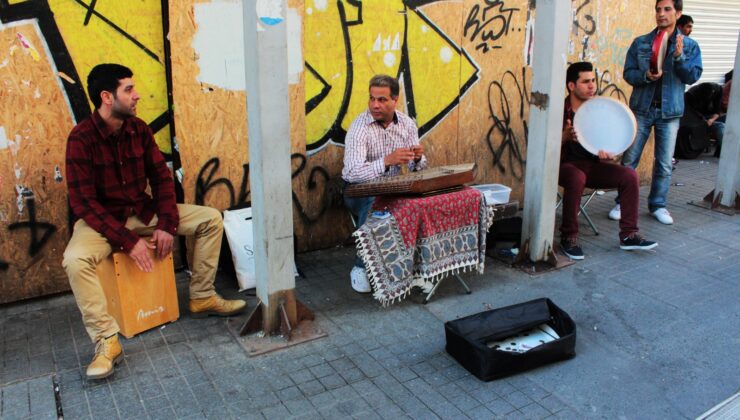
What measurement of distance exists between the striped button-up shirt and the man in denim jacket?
8.28ft

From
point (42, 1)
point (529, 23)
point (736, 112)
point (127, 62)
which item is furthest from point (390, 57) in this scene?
point (736, 112)

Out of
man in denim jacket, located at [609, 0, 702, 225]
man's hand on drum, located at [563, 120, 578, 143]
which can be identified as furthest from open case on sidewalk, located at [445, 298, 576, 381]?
man in denim jacket, located at [609, 0, 702, 225]

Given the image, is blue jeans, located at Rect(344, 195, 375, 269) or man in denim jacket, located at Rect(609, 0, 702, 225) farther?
man in denim jacket, located at Rect(609, 0, 702, 225)

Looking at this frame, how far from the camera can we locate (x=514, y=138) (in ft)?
20.6

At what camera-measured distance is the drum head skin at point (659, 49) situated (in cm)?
551

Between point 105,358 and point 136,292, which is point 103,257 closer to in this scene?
point 136,292

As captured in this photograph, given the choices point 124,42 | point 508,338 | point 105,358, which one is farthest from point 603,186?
point 105,358

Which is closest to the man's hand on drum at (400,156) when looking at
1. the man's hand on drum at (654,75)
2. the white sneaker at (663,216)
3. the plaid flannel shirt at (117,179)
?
the plaid flannel shirt at (117,179)

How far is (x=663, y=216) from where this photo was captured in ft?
19.8

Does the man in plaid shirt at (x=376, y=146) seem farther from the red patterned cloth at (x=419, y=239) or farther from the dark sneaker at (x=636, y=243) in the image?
the dark sneaker at (x=636, y=243)

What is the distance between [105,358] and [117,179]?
1.05 m

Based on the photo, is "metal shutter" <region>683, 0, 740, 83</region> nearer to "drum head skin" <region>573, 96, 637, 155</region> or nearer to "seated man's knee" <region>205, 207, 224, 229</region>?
"drum head skin" <region>573, 96, 637, 155</region>

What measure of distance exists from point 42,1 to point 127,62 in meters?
0.60

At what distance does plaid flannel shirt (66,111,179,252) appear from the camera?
3.46 meters
